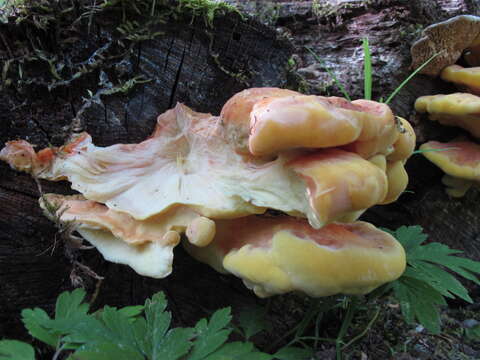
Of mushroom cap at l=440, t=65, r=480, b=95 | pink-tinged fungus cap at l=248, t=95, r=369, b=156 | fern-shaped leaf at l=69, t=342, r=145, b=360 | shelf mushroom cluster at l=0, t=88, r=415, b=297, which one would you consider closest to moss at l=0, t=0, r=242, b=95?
shelf mushroom cluster at l=0, t=88, r=415, b=297

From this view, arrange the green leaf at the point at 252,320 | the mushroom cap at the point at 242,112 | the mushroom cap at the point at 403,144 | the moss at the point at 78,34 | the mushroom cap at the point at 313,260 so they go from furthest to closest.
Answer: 1. the green leaf at the point at 252,320
2. the moss at the point at 78,34
3. the mushroom cap at the point at 403,144
4. the mushroom cap at the point at 242,112
5. the mushroom cap at the point at 313,260

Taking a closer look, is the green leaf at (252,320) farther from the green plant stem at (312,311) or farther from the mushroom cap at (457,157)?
the mushroom cap at (457,157)

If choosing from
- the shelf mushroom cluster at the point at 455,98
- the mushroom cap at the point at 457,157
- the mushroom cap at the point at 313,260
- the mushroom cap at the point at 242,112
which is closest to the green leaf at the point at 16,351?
the mushroom cap at the point at 313,260

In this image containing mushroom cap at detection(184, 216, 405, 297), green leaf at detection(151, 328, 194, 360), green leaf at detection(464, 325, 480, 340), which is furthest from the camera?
green leaf at detection(464, 325, 480, 340)

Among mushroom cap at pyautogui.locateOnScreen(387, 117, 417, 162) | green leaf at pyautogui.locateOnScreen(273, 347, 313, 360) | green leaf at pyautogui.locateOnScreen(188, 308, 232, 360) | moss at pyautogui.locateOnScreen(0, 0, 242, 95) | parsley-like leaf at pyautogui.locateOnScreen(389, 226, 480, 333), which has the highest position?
moss at pyautogui.locateOnScreen(0, 0, 242, 95)

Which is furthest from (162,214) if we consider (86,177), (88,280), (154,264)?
(88,280)

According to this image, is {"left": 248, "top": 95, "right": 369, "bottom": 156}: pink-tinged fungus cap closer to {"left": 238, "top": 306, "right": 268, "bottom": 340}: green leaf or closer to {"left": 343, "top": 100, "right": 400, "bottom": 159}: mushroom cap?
{"left": 343, "top": 100, "right": 400, "bottom": 159}: mushroom cap
